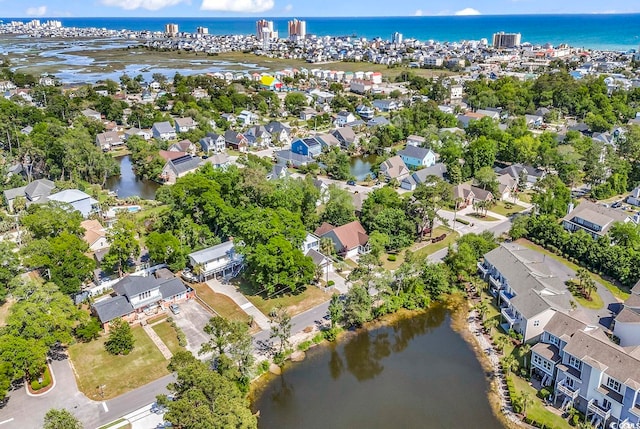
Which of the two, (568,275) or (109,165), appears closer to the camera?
(568,275)

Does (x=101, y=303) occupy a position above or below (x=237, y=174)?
below

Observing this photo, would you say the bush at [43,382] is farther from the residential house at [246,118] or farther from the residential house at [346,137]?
the residential house at [246,118]

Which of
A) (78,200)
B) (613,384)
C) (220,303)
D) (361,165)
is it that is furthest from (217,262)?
(361,165)

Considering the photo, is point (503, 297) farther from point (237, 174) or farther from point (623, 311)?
point (237, 174)

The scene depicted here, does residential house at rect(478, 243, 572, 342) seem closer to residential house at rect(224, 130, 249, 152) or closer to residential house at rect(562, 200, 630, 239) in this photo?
residential house at rect(562, 200, 630, 239)

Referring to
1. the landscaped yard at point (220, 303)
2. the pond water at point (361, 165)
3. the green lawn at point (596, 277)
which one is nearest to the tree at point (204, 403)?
the landscaped yard at point (220, 303)

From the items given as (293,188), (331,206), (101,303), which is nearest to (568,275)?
(331,206)
